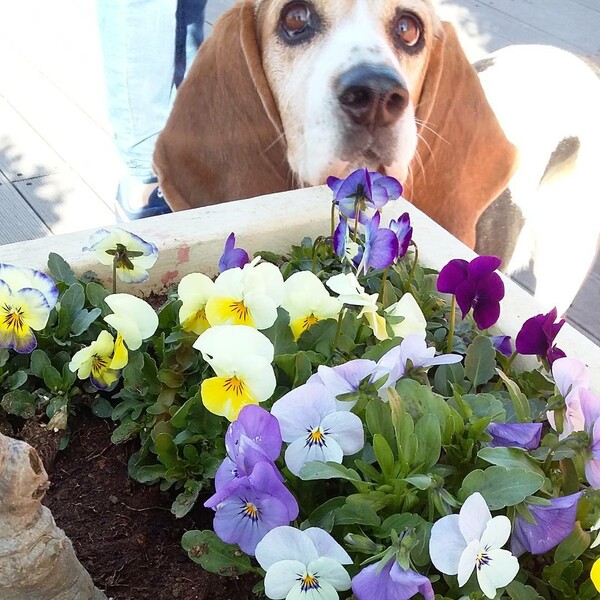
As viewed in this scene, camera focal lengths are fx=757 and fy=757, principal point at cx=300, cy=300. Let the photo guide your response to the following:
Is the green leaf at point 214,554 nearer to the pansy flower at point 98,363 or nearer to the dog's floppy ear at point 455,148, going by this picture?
the pansy flower at point 98,363

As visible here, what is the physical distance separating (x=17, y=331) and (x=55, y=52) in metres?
3.32

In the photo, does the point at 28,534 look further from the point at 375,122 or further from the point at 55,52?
the point at 55,52

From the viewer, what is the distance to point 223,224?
3.85ft

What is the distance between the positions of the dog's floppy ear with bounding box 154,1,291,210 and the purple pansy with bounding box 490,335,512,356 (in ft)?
2.38

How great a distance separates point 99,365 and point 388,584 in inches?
17.4

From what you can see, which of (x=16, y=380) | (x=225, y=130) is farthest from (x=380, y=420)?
(x=225, y=130)

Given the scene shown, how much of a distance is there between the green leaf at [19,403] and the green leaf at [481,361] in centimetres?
53

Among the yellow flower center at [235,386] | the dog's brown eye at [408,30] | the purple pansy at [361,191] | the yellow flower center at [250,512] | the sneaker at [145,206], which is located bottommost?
the sneaker at [145,206]

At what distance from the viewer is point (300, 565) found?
24.7 inches

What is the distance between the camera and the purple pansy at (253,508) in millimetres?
637

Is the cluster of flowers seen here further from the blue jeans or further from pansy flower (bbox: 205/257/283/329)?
the blue jeans

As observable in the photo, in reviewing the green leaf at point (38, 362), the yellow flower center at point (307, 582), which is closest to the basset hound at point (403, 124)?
the green leaf at point (38, 362)

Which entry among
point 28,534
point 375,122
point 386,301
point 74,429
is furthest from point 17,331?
point 375,122

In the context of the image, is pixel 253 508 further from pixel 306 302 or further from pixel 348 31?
pixel 348 31
